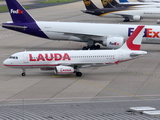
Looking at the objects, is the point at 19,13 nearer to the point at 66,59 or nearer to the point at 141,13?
the point at 66,59

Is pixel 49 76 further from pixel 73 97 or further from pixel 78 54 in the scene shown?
pixel 73 97

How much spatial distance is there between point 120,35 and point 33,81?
22259mm

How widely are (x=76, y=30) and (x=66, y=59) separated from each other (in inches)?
664

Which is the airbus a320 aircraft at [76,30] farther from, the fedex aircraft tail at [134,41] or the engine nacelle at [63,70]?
the engine nacelle at [63,70]

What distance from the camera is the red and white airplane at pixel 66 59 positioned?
139 feet

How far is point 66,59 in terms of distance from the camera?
141 ft

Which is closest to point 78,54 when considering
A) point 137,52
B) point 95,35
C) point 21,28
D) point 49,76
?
point 49,76

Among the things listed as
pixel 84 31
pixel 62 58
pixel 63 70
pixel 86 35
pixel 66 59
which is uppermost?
pixel 84 31

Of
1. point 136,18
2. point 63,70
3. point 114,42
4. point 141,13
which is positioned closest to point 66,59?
point 63,70

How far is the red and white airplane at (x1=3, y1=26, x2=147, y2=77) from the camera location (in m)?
42.2

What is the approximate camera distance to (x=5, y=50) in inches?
2346

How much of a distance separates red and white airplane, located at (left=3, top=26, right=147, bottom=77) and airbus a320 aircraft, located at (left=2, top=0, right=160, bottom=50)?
13.6 m

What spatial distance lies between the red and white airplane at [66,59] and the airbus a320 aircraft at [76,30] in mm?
13649

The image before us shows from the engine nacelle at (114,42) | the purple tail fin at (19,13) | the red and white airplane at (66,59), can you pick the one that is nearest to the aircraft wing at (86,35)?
the engine nacelle at (114,42)
